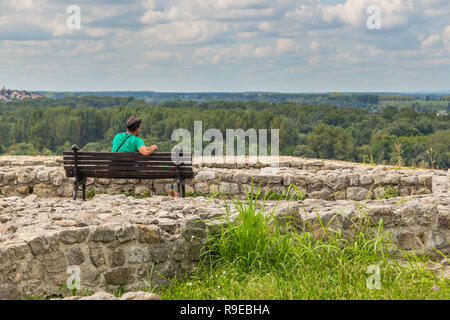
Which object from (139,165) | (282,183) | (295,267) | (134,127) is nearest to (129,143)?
(134,127)

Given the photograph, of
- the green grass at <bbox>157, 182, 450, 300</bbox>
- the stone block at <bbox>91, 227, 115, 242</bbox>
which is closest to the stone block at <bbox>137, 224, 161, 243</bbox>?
the stone block at <bbox>91, 227, 115, 242</bbox>

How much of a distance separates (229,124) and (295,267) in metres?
42.7

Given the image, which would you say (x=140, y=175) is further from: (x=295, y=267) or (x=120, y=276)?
(x=295, y=267)

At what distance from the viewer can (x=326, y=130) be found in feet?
125

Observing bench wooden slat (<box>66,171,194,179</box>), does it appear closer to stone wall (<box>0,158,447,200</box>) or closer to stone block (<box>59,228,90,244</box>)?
stone wall (<box>0,158,447,200</box>)

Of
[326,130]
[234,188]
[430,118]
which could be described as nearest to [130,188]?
[234,188]

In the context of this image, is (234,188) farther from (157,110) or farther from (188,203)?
(157,110)

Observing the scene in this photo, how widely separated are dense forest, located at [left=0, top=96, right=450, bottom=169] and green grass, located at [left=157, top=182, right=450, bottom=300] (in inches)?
1079

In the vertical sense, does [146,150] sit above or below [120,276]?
above

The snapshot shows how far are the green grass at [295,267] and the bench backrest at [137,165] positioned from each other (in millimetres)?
2777

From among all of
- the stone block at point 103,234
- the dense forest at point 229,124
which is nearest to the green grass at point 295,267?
the stone block at point 103,234

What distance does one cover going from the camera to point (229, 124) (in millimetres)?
46594

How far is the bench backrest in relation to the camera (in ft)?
23.4

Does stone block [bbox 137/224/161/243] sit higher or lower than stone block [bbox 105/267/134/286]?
higher
